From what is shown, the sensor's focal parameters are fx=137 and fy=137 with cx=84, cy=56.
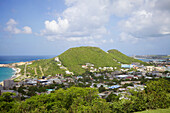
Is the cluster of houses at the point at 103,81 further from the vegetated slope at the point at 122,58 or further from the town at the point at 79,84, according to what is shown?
the vegetated slope at the point at 122,58

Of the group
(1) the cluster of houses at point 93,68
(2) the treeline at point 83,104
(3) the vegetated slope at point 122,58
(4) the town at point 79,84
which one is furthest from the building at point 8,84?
(3) the vegetated slope at point 122,58

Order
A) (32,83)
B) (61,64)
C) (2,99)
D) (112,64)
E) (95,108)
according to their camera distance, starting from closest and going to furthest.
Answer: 1. (95,108)
2. (2,99)
3. (32,83)
4. (61,64)
5. (112,64)

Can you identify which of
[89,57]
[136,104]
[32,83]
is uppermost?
[89,57]

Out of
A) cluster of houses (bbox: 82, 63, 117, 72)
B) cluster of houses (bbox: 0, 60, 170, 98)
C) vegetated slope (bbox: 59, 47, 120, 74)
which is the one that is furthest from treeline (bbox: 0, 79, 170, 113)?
cluster of houses (bbox: 82, 63, 117, 72)

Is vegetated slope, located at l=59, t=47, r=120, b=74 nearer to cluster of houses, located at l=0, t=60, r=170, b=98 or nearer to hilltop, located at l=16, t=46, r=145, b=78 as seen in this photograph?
hilltop, located at l=16, t=46, r=145, b=78

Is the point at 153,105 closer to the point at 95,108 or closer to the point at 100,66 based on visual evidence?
the point at 95,108

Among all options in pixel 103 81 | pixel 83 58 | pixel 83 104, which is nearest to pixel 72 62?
pixel 83 58

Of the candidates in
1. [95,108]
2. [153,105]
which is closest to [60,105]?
[95,108]

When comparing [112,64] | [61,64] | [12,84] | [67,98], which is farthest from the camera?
[112,64]
